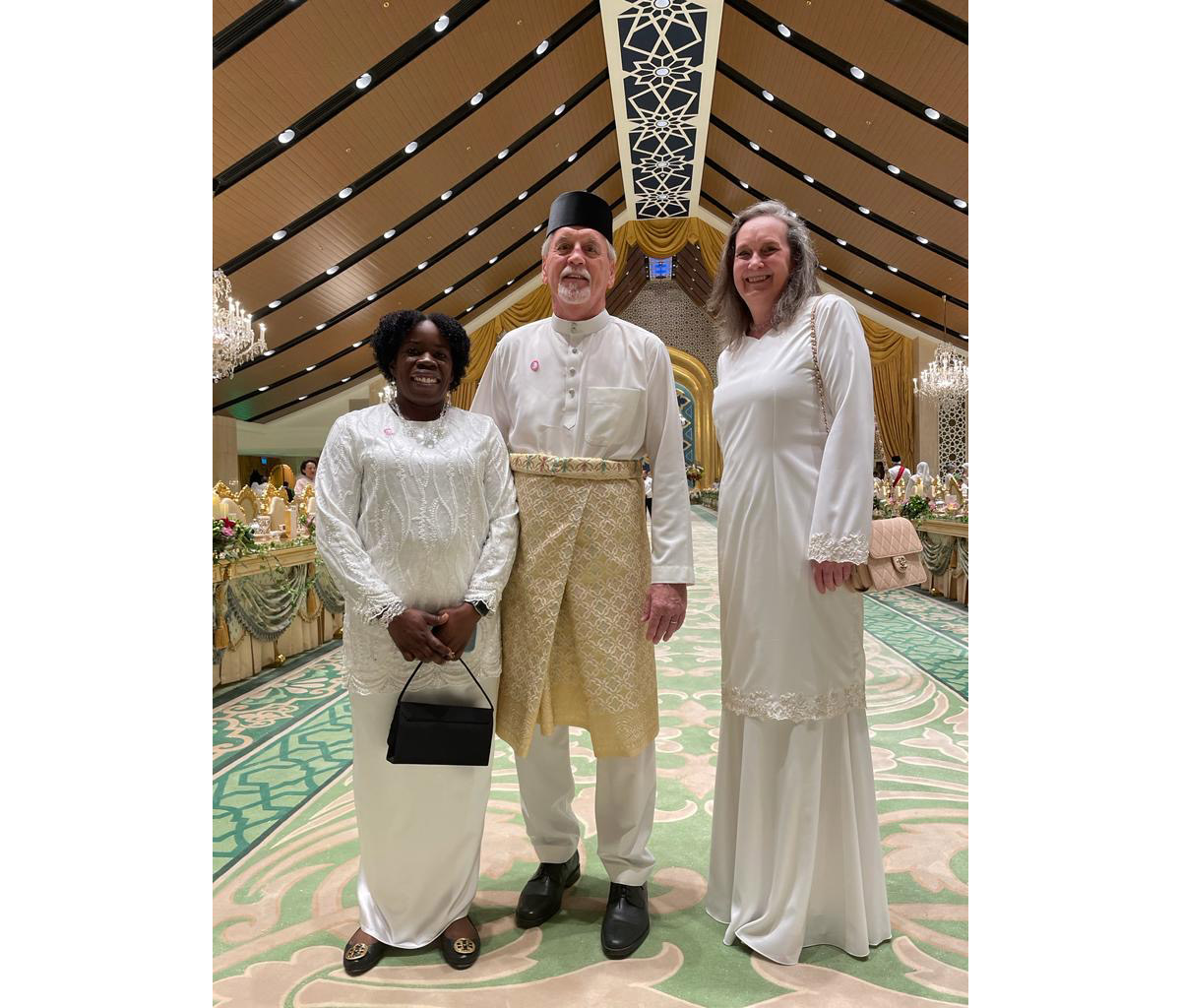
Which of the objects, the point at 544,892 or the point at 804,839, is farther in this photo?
the point at 544,892

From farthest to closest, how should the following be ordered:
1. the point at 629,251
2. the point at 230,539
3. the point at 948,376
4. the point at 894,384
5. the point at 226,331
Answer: the point at 629,251 < the point at 894,384 < the point at 948,376 < the point at 226,331 < the point at 230,539

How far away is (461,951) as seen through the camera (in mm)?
1892

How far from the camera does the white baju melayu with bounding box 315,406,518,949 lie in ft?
6.07

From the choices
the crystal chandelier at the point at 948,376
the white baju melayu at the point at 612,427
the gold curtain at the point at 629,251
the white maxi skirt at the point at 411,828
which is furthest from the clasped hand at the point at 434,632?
the gold curtain at the point at 629,251

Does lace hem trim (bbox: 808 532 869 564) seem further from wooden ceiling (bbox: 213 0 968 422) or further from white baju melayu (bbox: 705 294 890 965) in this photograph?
wooden ceiling (bbox: 213 0 968 422)

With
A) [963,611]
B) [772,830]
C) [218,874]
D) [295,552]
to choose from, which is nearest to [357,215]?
[295,552]

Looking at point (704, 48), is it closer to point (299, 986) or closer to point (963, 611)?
point (963, 611)

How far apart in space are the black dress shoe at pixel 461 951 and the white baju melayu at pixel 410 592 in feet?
0.21

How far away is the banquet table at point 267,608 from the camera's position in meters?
4.40

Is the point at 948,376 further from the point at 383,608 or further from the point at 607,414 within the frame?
the point at 383,608

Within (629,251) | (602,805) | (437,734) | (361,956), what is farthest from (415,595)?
(629,251)

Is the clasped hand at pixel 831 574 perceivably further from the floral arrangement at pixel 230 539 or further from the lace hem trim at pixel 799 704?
the floral arrangement at pixel 230 539

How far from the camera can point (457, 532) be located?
1.88 m

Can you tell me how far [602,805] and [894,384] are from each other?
739 inches
